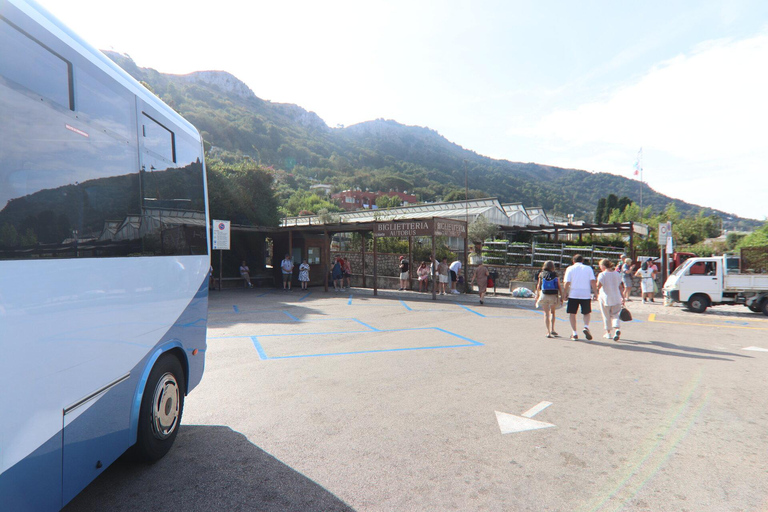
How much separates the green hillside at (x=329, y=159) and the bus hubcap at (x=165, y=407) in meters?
104

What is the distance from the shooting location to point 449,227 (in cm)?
1792

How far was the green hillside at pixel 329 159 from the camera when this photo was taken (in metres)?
119

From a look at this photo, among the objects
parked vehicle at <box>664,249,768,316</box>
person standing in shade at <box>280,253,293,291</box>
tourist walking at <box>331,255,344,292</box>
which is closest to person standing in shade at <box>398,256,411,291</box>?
tourist walking at <box>331,255,344,292</box>

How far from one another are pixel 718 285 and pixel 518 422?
13.7m

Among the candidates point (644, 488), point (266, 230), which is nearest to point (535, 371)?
point (644, 488)

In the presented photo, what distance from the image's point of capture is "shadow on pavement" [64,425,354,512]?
2.94 metres

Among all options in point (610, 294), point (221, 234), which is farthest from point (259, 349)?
point (221, 234)

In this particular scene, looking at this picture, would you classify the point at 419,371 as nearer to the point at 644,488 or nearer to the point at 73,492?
the point at 644,488

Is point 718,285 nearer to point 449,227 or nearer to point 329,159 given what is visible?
point 449,227

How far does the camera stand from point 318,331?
10.0 metres

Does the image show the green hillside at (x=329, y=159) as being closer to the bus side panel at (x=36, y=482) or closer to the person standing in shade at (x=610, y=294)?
the person standing in shade at (x=610, y=294)

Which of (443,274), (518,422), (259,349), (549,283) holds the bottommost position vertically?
(259,349)

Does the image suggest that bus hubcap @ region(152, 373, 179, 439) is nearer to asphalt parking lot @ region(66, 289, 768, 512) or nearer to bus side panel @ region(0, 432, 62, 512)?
asphalt parking lot @ region(66, 289, 768, 512)

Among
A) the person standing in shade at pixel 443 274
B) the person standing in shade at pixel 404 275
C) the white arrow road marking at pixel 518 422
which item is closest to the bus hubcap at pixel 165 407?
the white arrow road marking at pixel 518 422
